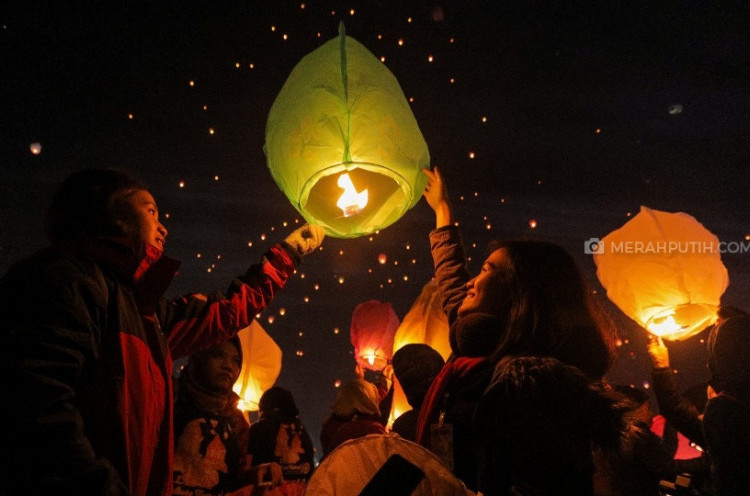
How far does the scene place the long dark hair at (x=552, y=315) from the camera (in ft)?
5.66

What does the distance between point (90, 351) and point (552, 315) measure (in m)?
1.48

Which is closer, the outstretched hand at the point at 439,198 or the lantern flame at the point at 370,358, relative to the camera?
the outstretched hand at the point at 439,198

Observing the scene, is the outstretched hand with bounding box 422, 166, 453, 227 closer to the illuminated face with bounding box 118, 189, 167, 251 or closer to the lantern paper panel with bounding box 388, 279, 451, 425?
the illuminated face with bounding box 118, 189, 167, 251

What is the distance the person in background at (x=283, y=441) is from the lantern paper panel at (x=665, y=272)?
307cm

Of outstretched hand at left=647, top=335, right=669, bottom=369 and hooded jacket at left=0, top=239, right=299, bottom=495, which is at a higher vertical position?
outstretched hand at left=647, top=335, right=669, bottom=369

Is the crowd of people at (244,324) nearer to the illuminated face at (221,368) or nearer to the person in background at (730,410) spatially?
the person in background at (730,410)

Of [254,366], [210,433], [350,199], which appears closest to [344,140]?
[350,199]

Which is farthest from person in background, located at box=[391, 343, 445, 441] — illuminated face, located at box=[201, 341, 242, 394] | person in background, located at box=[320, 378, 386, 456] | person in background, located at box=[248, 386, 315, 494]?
person in background, located at box=[248, 386, 315, 494]

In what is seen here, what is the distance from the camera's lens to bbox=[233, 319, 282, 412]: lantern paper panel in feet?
21.6

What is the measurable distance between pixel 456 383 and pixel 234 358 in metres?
2.10

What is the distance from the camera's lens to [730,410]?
2.54 meters

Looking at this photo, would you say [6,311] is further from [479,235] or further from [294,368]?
[294,368]

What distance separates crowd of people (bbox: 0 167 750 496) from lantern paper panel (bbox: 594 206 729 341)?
1070 millimetres

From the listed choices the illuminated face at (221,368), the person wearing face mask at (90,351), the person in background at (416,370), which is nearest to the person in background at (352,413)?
the illuminated face at (221,368)
